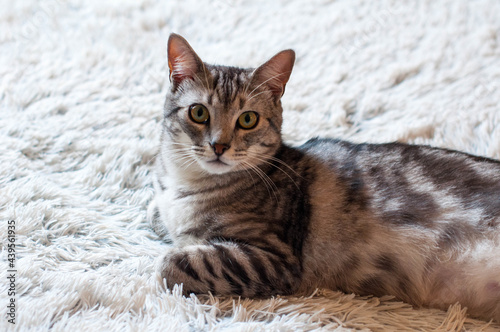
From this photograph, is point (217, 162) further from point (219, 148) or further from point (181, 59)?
point (181, 59)

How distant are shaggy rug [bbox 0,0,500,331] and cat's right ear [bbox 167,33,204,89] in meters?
0.48

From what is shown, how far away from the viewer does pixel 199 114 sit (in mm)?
1331

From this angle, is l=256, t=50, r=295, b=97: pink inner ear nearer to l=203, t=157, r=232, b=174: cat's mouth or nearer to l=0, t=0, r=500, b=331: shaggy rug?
l=203, t=157, r=232, b=174: cat's mouth

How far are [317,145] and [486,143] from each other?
0.75 metres

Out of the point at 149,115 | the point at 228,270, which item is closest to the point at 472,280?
the point at 228,270

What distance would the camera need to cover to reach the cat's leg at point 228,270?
→ 1196mm

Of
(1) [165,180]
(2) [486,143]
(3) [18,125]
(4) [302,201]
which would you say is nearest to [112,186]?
(1) [165,180]

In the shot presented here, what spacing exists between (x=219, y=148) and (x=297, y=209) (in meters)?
0.30

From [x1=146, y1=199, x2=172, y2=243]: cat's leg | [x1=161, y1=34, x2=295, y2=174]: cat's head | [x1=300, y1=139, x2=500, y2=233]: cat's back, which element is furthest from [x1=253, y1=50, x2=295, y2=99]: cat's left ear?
[x1=146, y1=199, x2=172, y2=243]: cat's leg

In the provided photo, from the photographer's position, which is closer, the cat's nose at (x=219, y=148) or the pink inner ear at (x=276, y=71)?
the cat's nose at (x=219, y=148)

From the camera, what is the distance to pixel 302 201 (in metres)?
1.38

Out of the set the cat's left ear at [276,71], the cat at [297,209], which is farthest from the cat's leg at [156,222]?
the cat's left ear at [276,71]

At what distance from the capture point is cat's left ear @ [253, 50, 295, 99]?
140 centimetres

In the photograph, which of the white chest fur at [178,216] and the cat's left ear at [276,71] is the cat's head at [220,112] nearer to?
the cat's left ear at [276,71]
